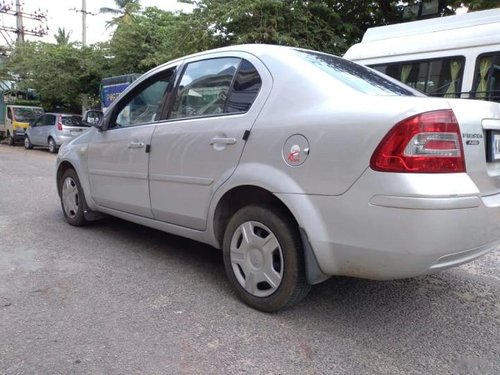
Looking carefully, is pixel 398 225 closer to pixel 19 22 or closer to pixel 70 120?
pixel 70 120

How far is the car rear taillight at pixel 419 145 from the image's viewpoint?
Answer: 2.33m

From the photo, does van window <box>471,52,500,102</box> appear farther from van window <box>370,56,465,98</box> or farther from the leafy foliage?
the leafy foliage

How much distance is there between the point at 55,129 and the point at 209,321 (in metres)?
15.9

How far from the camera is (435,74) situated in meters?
7.59

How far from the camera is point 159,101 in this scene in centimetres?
Result: 390

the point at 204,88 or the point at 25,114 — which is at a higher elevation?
the point at 25,114

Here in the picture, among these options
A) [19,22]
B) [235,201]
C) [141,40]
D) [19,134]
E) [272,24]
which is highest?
[19,22]

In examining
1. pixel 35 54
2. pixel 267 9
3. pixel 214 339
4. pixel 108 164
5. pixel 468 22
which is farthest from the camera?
pixel 35 54

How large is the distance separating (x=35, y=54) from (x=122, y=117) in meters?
22.0

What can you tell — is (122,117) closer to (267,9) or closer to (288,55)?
(288,55)

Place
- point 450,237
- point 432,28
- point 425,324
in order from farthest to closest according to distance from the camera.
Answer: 1. point 432,28
2. point 425,324
3. point 450,237

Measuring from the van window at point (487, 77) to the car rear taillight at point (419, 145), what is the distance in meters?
5.37

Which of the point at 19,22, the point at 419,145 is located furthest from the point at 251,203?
the point at 19,22

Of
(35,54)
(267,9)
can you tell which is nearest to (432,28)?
(267,9)
